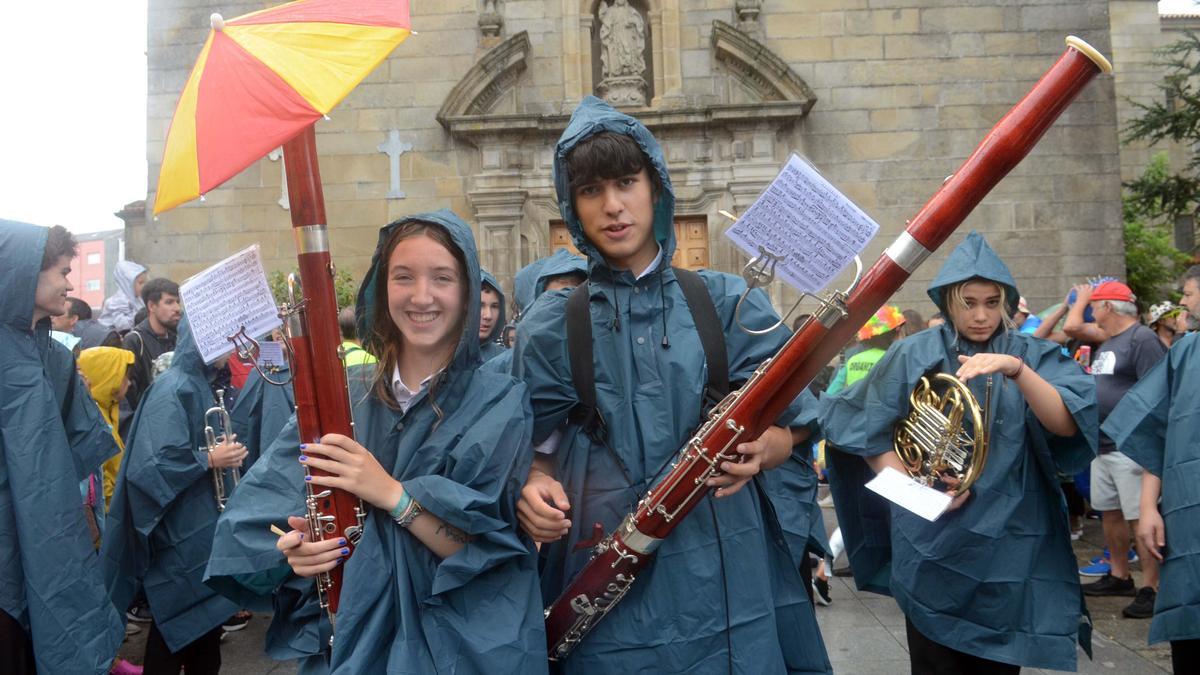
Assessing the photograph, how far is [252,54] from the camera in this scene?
2045 millimetres

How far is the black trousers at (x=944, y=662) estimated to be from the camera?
336 centimetres

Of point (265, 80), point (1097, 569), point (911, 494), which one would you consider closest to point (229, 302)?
point (265, 80)

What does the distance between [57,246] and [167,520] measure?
1.33 meters

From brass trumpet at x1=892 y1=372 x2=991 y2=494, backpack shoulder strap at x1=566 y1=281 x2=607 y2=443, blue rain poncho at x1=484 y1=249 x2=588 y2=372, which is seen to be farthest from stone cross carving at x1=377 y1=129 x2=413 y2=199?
backpack shoulder strap at x1=566 y1=281 x2=607 y2=443

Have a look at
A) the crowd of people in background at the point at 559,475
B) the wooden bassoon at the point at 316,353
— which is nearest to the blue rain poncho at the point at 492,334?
the crowd of people in background at the point at 559,475

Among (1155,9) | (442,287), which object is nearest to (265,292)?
(442,287)

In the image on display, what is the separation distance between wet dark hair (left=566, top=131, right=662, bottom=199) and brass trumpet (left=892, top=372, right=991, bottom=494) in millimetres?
1606

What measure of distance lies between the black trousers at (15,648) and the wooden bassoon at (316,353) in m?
1.72

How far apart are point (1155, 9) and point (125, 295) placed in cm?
3178

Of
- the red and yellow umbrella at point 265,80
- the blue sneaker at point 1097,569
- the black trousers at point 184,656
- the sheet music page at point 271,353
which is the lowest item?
the blue sneaker at point 1097,569

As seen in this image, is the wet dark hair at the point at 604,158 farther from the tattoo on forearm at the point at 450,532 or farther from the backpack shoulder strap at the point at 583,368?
the tattoo on forearm at the point at 450,532

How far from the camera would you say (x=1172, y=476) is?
337 centimetres

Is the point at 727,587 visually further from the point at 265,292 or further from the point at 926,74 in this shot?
the point at 926,74

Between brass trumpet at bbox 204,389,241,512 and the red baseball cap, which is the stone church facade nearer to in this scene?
the red baseball cap
